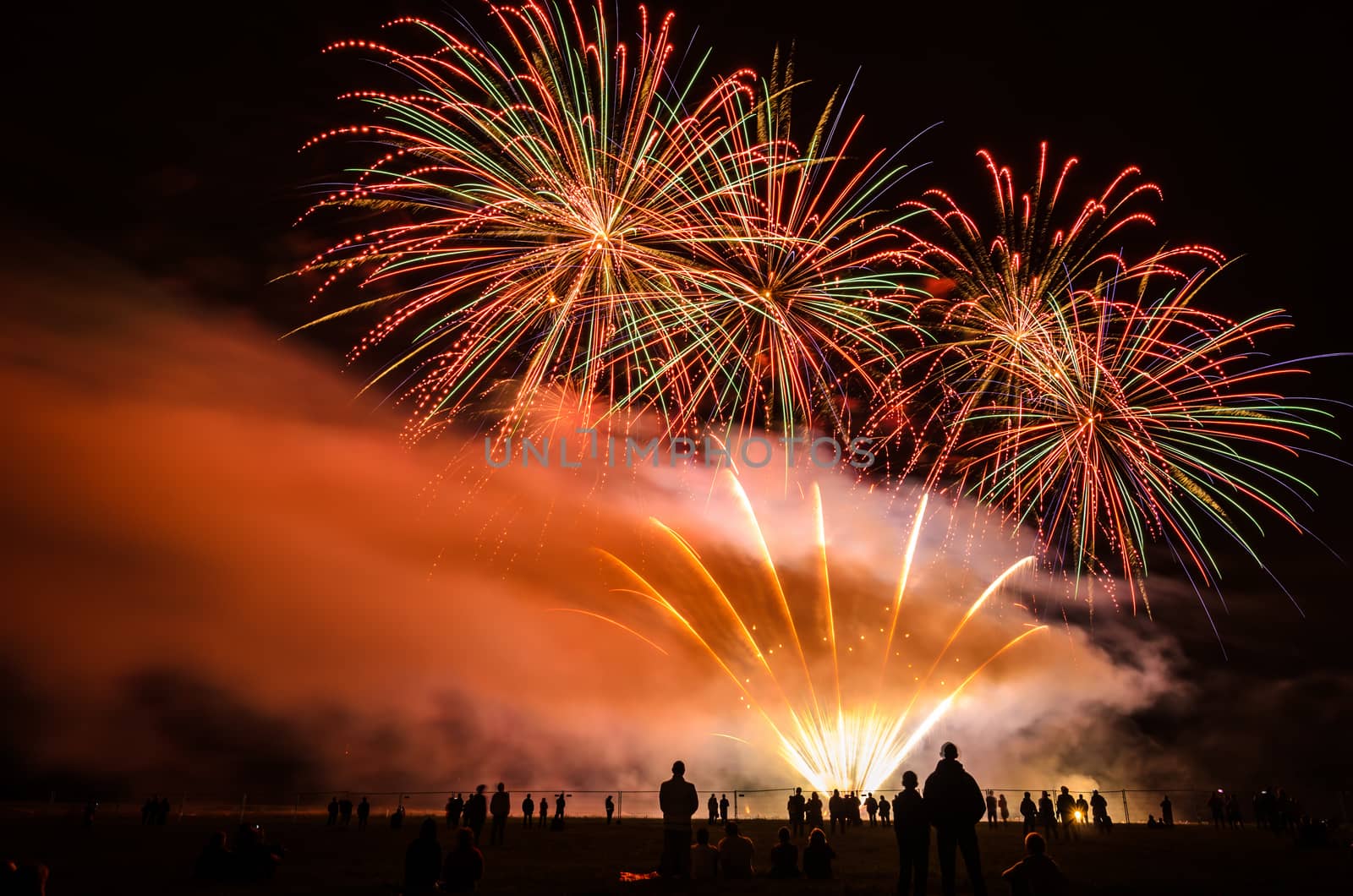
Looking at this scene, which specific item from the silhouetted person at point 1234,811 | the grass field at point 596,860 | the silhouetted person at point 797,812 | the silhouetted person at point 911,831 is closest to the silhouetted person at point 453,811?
the grass field at point 596,860

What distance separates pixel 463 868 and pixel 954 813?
6.66m

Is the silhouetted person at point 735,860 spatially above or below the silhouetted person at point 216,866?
above

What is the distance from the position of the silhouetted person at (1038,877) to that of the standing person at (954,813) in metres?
0.44

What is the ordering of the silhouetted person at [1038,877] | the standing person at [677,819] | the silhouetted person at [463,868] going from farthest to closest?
the standing person at [677,819], the silhouetted person at [463,868], the silhouetted person at [1038,877]

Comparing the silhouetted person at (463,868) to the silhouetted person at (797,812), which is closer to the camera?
the silhouetted person at (463,868)

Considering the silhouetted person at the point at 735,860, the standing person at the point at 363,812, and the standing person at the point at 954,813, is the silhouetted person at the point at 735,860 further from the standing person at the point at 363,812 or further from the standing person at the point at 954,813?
the standing person at the point at 363,812

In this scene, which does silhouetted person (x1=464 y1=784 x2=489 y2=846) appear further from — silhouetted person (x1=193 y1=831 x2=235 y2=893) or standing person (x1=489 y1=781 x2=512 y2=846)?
silhouetted person (x1=193 y1=831 x2=235 y2=893)

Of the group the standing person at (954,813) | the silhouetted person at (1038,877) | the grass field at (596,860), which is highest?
the standing person at (954,813)

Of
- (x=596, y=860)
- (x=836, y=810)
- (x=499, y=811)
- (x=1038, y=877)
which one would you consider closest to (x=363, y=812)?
(x=499, y=811)

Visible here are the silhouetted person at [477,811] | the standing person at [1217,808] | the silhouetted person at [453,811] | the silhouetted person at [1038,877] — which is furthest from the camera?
the standing person at [1217,808]

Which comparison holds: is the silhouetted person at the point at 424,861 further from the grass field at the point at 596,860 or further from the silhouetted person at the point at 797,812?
the silhouetted person at the point at 797,812

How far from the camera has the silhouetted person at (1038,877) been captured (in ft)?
33.2

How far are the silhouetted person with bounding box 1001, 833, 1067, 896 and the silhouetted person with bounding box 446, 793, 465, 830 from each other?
1913cm

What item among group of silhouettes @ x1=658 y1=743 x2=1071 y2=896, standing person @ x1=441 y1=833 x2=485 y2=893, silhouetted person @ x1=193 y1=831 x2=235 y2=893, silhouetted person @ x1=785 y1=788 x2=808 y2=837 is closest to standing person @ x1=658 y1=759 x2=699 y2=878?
group of silhouettes @ x1=658 y1=743 x2=1071 y2=896
